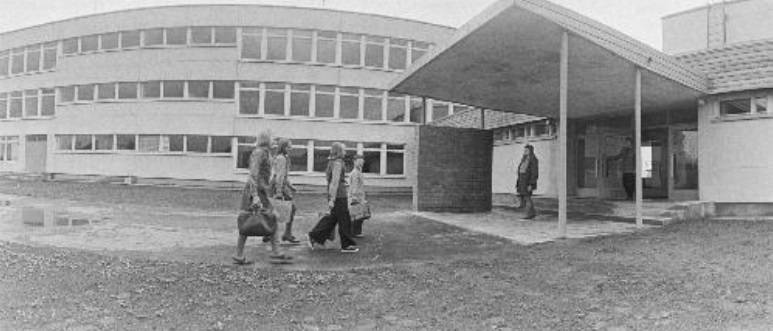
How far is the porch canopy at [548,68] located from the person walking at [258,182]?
4468mm

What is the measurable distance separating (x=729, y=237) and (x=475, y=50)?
5.46m

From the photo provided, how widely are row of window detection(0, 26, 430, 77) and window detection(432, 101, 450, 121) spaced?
2713 millimetres

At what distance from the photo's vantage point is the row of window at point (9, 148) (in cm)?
3272

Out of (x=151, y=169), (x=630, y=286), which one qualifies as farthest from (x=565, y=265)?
(x=151, y=169)

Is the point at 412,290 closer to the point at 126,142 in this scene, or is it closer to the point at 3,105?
the point at 126,142

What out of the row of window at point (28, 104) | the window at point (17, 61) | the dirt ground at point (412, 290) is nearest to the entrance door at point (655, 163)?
the dirt ground at point (412, 290)

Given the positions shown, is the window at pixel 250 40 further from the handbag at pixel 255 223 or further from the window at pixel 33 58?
the handbag at pixel 255 223

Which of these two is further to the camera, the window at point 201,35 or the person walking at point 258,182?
the window at point 201,35

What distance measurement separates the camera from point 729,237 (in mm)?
9797

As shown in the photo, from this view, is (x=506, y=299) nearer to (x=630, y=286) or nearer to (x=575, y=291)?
(x=575, y=291)

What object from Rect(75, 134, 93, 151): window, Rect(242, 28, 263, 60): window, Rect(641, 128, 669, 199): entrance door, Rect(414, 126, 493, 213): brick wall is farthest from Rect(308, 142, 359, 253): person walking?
Rect(75, 134, 93, 151): window

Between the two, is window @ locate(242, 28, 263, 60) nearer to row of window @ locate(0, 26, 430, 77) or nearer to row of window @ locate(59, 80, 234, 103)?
row of window @ locate(0, 26, 430, 77)

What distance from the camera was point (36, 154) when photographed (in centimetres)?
3173

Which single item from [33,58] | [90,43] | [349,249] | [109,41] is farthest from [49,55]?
[349,249]
